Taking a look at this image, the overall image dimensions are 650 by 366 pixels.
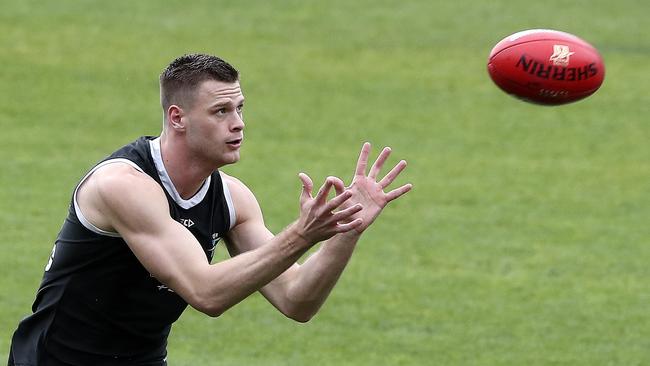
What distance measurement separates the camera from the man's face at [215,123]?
5.80 meters

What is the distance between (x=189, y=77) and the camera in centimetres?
587

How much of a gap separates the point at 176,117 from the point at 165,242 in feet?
2.00

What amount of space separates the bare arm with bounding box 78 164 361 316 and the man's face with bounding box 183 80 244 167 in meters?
0.28

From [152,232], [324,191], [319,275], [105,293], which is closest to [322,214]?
[324,191]

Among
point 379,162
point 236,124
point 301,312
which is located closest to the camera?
point 236,124

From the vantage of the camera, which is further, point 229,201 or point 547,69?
point 547,69

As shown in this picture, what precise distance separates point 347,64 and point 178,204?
45.3 feet

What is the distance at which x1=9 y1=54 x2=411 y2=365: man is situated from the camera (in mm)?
5586

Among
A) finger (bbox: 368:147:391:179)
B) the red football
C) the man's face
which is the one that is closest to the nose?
the man's face

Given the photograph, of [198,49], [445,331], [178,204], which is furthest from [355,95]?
[178,204]

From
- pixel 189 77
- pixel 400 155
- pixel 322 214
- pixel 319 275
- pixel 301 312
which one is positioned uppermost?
pixel 189 77

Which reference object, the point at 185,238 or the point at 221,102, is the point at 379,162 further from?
the point at 185,238

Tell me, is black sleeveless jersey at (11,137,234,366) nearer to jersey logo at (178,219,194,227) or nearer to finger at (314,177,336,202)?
jersey logo at (178,219,194,227)

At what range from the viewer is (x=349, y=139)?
16500 millimetres
